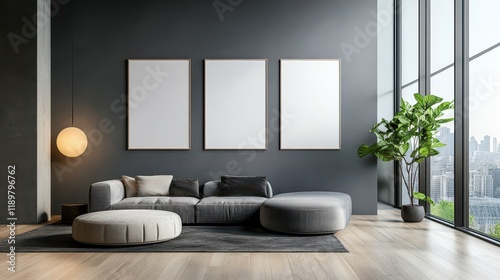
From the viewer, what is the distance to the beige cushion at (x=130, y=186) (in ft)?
22.4

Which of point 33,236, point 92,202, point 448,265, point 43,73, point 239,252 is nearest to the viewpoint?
point 448,265

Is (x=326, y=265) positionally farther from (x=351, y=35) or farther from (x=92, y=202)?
(x=351, y=35)

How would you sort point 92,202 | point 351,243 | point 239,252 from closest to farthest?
point 239,252
point 351,243
point 92,202

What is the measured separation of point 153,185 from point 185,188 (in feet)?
1.46

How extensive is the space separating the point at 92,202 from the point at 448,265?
424 cm

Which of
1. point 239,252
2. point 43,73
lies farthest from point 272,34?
point 239,252

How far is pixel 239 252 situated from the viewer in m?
4.69

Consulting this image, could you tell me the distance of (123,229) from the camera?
482cm

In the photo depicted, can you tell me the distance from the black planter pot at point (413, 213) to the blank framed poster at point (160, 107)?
319cm
